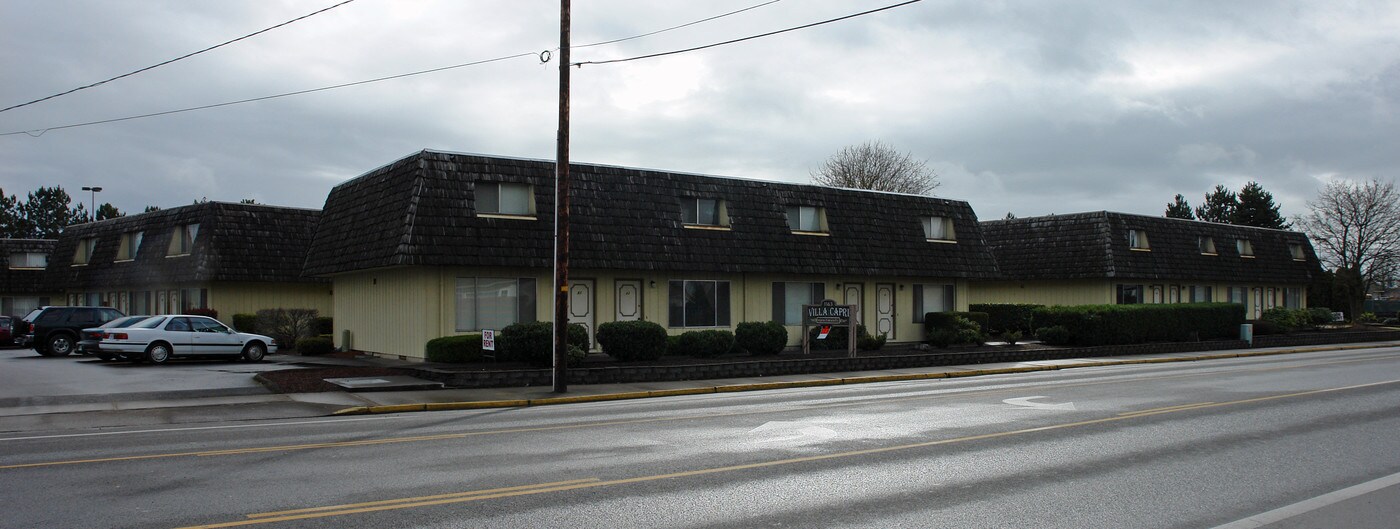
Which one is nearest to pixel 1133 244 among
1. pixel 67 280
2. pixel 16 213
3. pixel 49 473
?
pixel 49 473

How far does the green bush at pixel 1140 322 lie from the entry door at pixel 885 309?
5873mm

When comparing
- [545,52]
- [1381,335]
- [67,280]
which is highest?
[545,52]

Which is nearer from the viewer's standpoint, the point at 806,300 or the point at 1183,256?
the point at 806,300

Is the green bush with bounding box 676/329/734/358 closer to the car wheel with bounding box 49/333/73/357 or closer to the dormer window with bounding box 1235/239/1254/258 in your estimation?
the car wheel with bounding box 49/333/73/357

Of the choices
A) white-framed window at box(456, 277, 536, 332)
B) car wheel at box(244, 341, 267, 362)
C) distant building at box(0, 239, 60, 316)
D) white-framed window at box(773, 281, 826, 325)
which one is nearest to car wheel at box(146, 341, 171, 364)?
car wheel at box(244, 341, 267, 362)

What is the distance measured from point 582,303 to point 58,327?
1712 cm

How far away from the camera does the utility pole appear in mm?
19438

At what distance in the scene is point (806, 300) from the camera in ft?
102

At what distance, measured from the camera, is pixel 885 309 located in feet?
108

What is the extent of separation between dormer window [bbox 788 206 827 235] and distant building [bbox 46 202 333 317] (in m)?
17.5

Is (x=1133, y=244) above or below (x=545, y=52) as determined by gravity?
below

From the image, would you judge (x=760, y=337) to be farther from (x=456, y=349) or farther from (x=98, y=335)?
(x=98, y=335)

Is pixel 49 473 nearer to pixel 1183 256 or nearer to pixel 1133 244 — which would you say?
pixel 1133 244

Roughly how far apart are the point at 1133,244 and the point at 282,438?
40.3 m
